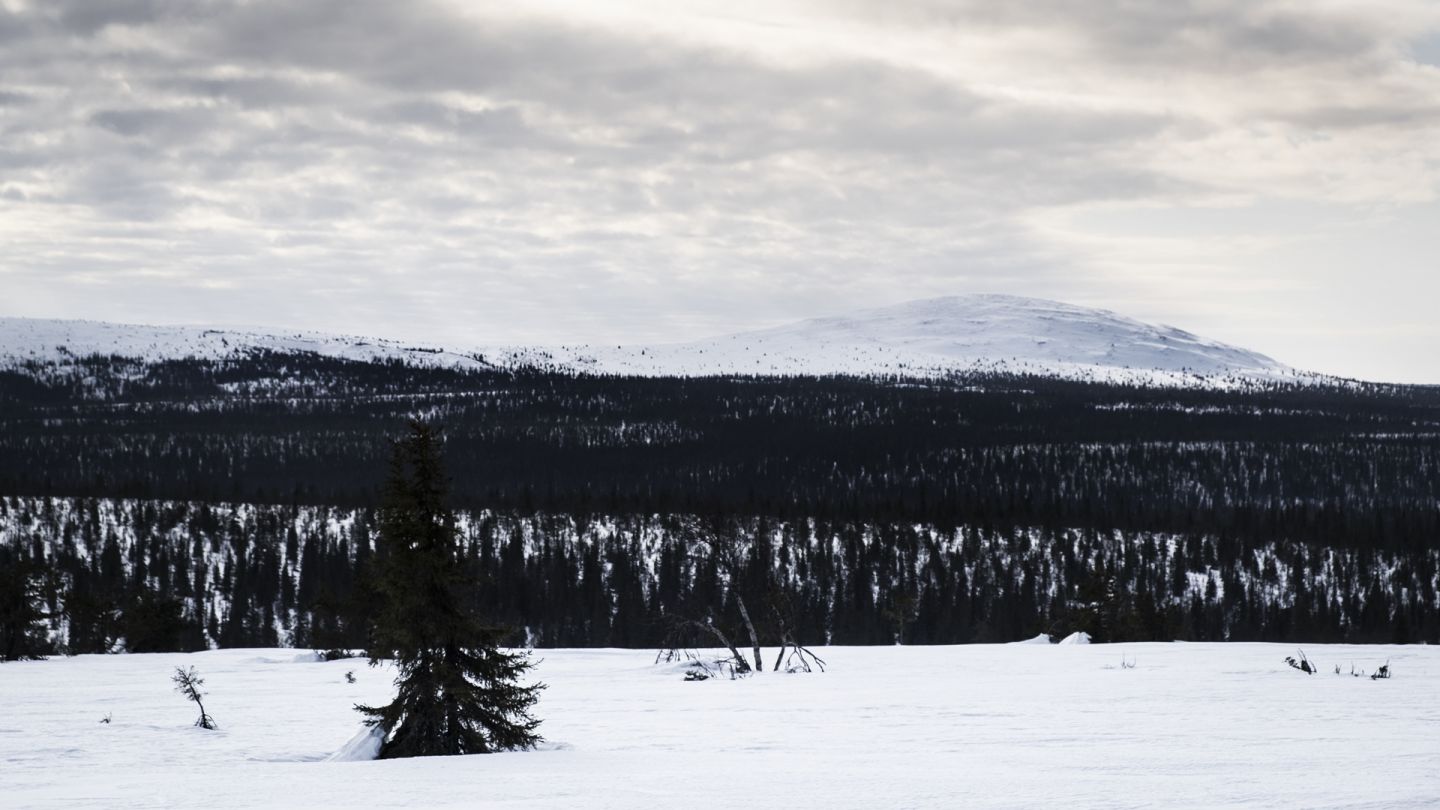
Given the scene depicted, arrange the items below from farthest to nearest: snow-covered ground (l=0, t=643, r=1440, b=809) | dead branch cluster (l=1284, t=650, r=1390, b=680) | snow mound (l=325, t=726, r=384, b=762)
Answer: dead branch cluster (l=1284, t=650, r=1390, b=680) < snow mound (l=325, t=726, r=384, b=762) < snow-covered ground (l=0, t=643, r=1440, b=809)

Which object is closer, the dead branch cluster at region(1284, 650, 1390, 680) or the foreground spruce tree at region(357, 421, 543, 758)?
→ the foreground spruce tree at region(357, 421, 543, 758)

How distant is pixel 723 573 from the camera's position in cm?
12212

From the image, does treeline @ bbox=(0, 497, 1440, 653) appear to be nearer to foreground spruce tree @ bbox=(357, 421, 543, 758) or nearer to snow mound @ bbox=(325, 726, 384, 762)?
foreground spruce tree @ bbox=(357, 421, 543, 758)

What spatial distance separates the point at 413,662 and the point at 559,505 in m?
137

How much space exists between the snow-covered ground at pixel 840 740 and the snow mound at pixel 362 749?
0.65 meters

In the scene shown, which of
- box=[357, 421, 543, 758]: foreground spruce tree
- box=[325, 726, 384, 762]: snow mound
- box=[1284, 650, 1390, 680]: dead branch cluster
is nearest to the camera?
box=[325, 726, 384, 762]: snow mound

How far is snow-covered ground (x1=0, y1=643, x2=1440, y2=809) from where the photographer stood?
35.0ft

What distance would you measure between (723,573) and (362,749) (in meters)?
107

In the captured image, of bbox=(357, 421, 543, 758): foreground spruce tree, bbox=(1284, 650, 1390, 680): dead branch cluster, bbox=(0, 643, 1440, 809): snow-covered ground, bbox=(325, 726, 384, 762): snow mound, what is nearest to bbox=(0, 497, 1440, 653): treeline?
bbox=(0, 643, 1440, 809): snow-covered ground

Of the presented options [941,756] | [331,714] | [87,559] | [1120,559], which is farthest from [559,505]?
[941,756]

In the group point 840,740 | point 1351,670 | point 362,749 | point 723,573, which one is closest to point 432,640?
point 362,749

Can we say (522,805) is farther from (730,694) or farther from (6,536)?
(6,536)

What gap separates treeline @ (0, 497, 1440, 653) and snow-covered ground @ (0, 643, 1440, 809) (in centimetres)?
5982

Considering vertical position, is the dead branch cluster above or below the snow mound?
above
